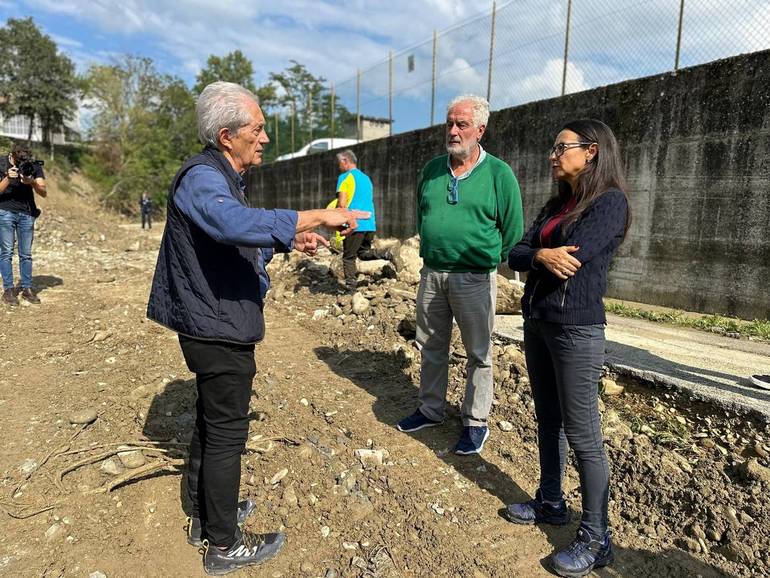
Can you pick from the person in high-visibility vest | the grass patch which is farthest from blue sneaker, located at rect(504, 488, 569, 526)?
the person in high-visibility vest

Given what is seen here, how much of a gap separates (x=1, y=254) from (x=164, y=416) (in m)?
4.46

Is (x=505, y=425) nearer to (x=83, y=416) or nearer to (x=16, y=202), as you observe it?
(x=83, y=416)

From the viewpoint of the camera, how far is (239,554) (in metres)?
2.23

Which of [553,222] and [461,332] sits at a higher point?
[553,222]

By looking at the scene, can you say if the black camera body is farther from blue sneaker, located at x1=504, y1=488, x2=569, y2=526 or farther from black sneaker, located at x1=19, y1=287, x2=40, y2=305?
blue sneaker, located at x1=504, y1=488, x2=569, y2=526

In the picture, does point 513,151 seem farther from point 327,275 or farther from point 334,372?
→ point 334,372

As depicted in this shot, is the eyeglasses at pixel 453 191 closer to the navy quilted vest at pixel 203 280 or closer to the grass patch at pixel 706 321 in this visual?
the navy quilted vest at pixel 203 280

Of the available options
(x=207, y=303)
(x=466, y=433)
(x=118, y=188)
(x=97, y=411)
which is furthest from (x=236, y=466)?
(x=118, y=188)

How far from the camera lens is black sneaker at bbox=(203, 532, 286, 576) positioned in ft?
7.20

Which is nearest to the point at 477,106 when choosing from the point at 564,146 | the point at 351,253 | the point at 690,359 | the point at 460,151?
the point at 460,151

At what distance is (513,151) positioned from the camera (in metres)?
8.84

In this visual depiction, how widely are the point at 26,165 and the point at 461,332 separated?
19.1ft

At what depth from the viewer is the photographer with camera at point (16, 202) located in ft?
20.1

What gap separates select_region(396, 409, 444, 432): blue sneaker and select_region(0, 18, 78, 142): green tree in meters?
30.9
